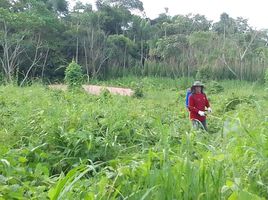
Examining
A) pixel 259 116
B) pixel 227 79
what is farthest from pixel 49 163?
pixel 227 79

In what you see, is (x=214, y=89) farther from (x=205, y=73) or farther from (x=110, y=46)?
(x=110, y=46)

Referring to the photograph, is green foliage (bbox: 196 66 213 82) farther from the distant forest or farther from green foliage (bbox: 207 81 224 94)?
green foliage (bbox: 207 81 224 94)

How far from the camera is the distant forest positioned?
2200 centimetres

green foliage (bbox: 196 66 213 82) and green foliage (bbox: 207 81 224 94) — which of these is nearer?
green foliage (bbox: 207 81 224 94)

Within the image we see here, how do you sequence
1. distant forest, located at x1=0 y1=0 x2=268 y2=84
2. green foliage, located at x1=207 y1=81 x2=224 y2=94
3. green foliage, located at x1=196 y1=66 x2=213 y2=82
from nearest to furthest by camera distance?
green foliage, located at x1=207 y1=81 x2=224 y2=94, distant forest, located at x1=0 y1=0 x2=268 y2=84, green foliage, located at x1=196 y1=66 x2=213 y2=82

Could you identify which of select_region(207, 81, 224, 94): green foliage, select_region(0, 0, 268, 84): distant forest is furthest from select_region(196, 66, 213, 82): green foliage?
select_region(207, 81, 224, 94): green foliage

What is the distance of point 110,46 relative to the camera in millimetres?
27188

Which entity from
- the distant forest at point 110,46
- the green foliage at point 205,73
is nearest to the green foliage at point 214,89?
the green foliage at point 205,73

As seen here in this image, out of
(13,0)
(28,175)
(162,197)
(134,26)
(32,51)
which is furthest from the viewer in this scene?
(134,26)

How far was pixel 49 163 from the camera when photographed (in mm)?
2723

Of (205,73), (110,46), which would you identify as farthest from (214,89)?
(110,46)

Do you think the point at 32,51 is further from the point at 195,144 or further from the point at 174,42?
the point at 195,144

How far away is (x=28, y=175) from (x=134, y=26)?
3038cm

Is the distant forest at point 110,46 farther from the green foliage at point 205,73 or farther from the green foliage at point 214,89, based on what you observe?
the green foliage at point 214,89
